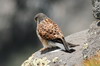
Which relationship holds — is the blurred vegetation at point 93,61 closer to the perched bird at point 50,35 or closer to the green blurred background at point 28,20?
the perched bird at point 50,35

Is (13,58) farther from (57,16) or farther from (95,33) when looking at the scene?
(95,33)

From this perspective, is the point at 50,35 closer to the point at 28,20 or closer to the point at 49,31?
the point at 49,31

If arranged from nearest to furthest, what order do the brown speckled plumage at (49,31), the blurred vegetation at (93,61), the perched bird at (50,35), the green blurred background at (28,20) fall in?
the blurred vegetation at (93,61)
the perched bird at (50,35)
the brown speckled plumage at (49,31)
the green blurred background at (28,20)

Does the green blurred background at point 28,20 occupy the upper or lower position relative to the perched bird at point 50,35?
upper

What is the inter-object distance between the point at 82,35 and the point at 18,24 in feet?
78.9

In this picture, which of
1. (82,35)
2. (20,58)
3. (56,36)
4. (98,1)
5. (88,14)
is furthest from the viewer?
(88,14)

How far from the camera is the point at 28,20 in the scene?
37.8 meters

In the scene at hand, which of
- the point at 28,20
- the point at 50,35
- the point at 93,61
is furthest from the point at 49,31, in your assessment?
the point at 28,20

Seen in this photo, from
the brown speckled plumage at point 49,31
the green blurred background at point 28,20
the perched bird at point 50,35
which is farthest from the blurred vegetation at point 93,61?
the green blurred background at point 28,20

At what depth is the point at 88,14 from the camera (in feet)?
122

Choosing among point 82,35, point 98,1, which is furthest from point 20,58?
point 98,1

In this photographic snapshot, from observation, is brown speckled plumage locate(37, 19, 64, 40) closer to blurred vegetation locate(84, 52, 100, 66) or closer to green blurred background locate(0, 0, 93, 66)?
blurred vegetation locate(84, 52, 100, 66)

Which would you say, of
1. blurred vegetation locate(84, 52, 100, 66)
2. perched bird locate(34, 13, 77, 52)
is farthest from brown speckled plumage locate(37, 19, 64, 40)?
blurred vegetation locate(84, 52, 100, 66)

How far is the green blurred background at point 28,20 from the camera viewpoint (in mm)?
35684
